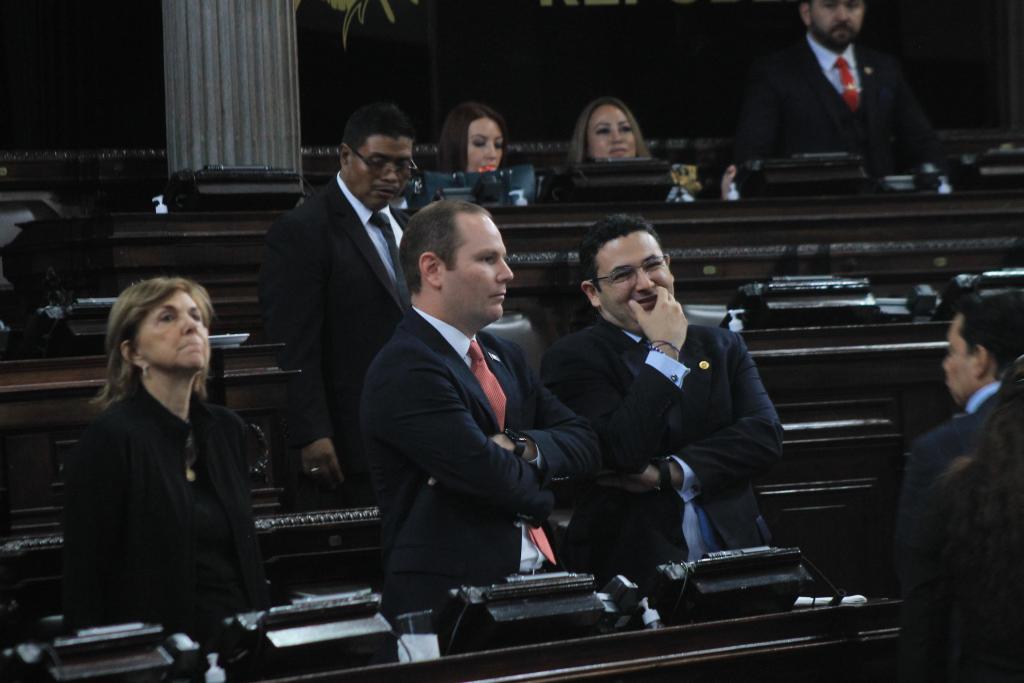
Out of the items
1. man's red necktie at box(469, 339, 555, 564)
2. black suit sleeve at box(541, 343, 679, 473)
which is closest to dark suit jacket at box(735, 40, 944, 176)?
black suit sleeve at box(541, 343, 679, 473)

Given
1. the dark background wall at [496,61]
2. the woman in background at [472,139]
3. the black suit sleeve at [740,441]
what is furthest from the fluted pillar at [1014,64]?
the black suit sleeve at [740,441]

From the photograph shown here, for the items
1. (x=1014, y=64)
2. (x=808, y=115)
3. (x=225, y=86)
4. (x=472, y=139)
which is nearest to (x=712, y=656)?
(x=472, y=139)

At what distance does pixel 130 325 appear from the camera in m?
3.07

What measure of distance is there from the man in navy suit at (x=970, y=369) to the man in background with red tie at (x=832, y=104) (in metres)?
3.40

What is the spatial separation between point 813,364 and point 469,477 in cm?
188

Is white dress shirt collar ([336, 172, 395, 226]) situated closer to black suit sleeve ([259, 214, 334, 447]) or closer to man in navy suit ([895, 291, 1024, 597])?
black suit sleeve ([259, 214, 334, 447])

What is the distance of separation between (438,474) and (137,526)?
55 centimetres

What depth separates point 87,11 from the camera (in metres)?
7.23

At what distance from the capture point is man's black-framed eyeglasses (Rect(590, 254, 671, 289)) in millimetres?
3340

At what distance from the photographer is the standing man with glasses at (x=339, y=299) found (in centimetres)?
386

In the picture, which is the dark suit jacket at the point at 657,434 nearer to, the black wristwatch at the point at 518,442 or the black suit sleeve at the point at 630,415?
the black suit sleeve at the point at 630,415

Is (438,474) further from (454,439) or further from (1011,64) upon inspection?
(1011,64)

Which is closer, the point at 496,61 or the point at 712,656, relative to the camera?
the point at 712,656

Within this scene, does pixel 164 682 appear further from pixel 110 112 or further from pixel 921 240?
pixel 110 112
